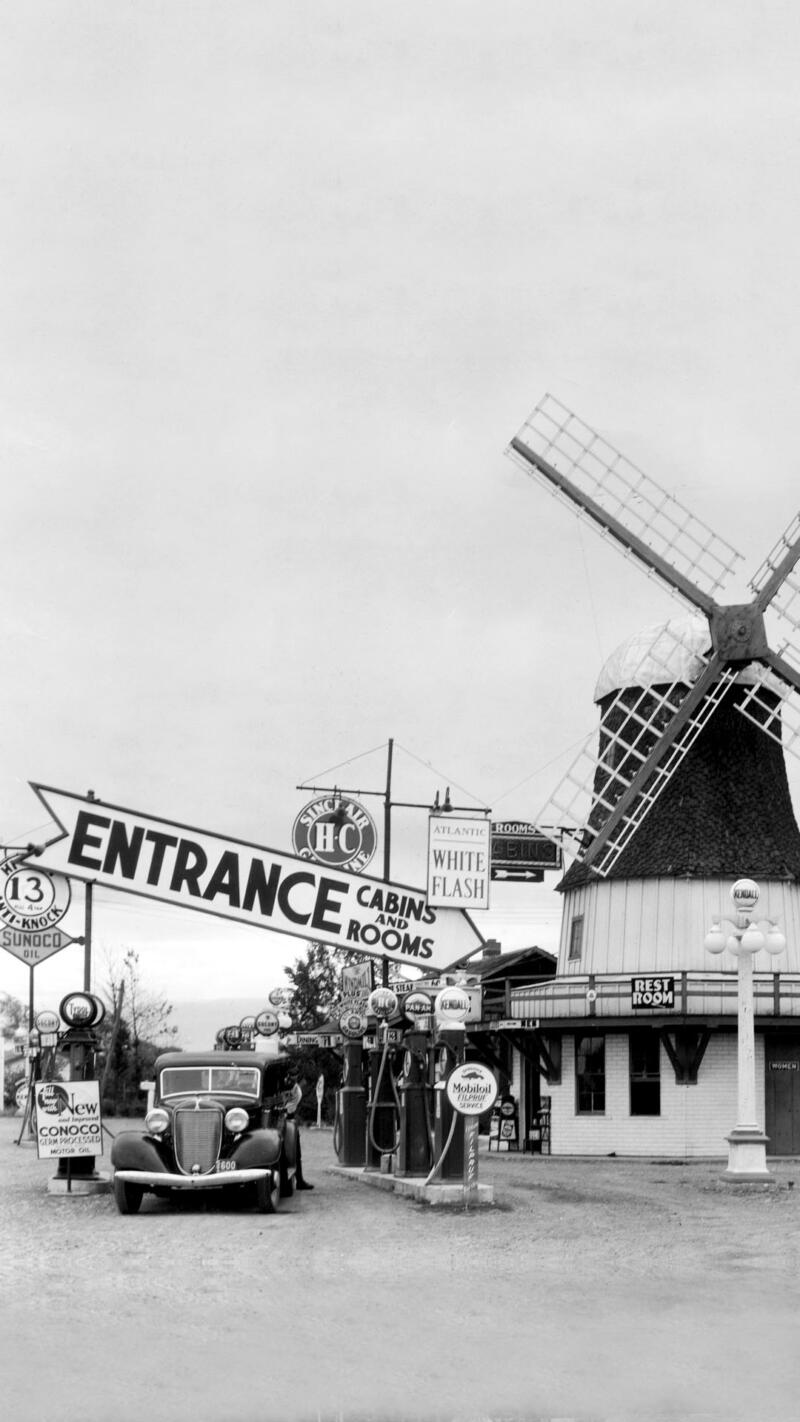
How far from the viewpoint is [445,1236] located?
58.1 feet

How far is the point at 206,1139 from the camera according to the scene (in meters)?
21.2

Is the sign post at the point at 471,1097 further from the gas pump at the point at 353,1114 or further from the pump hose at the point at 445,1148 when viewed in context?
the gas pump at the point at 353,1114

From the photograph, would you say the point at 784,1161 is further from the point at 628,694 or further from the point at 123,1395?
the point at 123,1395

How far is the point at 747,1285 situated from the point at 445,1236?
458 cm

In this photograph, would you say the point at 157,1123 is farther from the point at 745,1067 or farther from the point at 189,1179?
the point at 745,1067

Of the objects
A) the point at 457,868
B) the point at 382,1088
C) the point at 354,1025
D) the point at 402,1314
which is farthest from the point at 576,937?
the point at 402,1314

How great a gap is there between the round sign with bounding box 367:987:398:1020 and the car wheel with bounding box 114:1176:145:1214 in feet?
20.7

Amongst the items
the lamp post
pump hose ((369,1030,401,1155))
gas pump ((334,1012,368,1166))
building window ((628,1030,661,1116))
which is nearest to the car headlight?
pump hose ((369,1030,401,1155))

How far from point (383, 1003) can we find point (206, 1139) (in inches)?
224

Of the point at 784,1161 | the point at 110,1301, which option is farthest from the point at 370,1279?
the point at 784,1161

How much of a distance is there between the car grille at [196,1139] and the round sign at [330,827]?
52.5 ft

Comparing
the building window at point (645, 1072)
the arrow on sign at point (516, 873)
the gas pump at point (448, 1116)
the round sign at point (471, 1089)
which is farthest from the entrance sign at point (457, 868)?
the arrow on sign at point (516, 873)

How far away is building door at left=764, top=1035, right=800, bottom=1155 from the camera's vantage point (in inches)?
1511

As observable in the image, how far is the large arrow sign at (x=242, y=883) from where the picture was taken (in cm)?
2100
